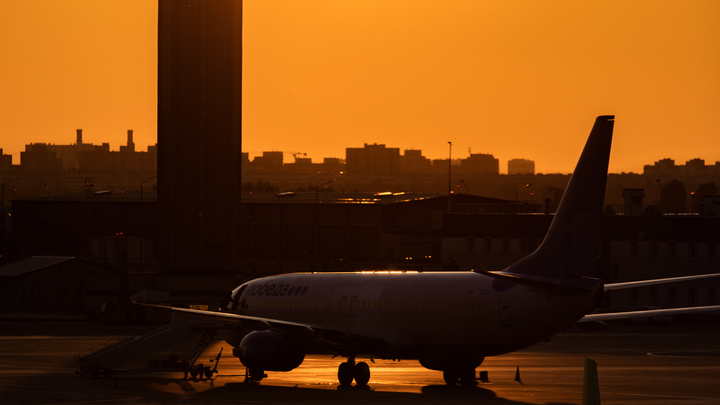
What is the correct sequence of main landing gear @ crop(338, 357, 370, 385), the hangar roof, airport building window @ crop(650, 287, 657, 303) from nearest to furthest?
main landing gear @ crop(338, 357, 370, 385), airport building window @ crop(650, 287, 657, 303), the hangar roof

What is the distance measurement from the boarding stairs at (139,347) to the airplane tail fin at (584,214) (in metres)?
14.3

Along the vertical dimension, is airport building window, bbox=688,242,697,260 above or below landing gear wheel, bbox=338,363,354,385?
above

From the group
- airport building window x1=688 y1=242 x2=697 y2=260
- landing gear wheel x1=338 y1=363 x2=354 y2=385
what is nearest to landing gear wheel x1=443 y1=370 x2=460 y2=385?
landing gear wheel x1=338 y1=363 x2=354 y2=385

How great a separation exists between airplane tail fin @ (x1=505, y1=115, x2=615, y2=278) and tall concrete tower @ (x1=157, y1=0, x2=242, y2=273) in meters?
68.3

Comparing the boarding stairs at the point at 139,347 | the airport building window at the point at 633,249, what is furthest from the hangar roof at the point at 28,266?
the boarding stairs at the point at 139,347

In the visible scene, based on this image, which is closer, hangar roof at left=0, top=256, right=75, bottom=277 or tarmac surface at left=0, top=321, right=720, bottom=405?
tarmac surface at left=0, top=321, right=720, bottom=405

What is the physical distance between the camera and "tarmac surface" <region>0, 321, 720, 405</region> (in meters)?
36.0

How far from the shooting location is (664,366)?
4794cm

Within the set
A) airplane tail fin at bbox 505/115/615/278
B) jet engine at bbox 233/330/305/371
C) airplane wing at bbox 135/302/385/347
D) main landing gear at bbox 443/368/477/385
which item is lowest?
main landing gear at bbox 443/368/477/385

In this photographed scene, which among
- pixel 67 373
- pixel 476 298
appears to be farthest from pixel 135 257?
pixel 476 298

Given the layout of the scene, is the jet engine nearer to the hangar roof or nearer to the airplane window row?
the airplane window row

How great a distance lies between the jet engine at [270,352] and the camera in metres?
39.1

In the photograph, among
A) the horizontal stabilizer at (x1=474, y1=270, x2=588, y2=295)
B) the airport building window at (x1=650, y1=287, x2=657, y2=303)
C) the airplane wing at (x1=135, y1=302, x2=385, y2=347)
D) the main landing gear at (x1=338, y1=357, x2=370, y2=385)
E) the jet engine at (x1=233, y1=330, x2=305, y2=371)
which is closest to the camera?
the horizontal stabilizer at (x1=474, y1=270, x2=588, y2=295)

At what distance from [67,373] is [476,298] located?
58.9 ft
